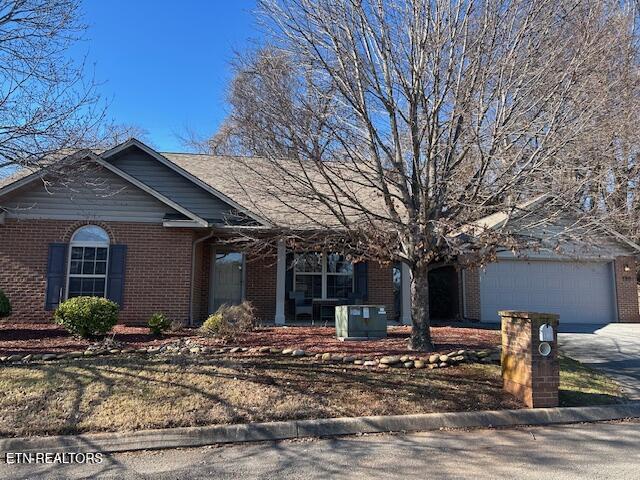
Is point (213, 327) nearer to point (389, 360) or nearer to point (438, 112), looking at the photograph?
point (389, 360)

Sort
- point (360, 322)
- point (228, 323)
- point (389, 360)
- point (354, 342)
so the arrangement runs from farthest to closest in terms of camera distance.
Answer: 1. point (360, 322)
2. point (354, 342)
3. point (228, 323)
4. point (389, 360)

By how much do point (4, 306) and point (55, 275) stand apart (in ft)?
Result: 4.65

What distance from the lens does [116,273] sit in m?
12.2

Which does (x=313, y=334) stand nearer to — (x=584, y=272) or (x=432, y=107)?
(x=432, y=107)

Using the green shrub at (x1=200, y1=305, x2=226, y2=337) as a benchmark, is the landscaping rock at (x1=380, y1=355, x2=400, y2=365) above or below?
below

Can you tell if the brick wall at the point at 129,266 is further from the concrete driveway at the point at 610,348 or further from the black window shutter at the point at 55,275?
the concrete driveway at the point at 610,348

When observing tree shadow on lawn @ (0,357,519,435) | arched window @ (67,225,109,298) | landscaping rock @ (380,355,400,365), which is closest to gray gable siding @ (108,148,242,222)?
arched window @ (67,225,109,298)

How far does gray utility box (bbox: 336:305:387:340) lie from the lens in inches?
396

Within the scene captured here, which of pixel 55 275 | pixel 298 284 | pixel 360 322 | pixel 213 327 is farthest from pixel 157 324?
pixel 298 284

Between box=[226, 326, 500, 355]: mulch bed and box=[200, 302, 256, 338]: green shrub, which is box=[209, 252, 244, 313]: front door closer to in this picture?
box=[226, 326, 500, 355]: mulch bed

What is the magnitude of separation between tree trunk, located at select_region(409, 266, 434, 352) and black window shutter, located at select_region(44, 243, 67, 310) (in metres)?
8.32

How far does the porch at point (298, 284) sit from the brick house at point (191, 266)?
0.03 m

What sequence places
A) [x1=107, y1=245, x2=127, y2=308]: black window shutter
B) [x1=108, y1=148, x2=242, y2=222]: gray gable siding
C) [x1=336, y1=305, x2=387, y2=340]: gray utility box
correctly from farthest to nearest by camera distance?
[x1=108, y1=148, x2=242, y2=222]: gray gable siding, [x1=107, y1=245, x2=127, y2=308]: black window shutter, [x1=336, y1=305, x2=387, y2=340]: gray utility box

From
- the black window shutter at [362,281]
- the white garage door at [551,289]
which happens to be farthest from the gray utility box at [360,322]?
the white garage door at [551,289]
